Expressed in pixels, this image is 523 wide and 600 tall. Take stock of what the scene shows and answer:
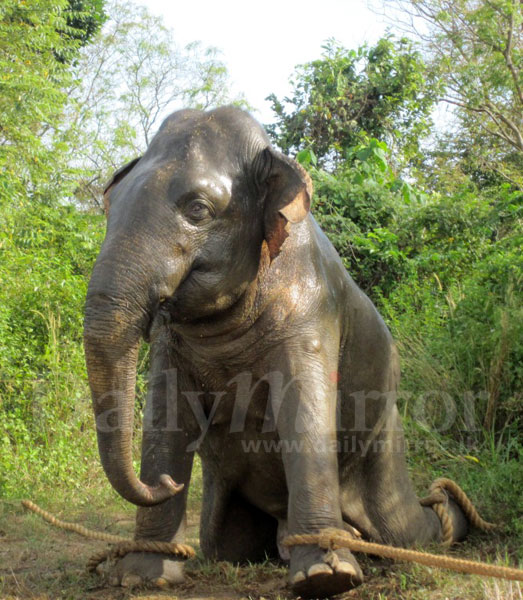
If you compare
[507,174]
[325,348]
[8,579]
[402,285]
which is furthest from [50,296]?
[507,174]

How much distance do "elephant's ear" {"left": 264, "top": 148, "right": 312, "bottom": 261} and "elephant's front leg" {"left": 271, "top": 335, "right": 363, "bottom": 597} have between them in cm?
49

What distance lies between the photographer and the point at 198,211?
10.8ft

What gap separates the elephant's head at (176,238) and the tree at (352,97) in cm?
1128

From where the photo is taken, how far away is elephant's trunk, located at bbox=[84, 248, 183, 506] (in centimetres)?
303

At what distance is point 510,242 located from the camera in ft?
27.1

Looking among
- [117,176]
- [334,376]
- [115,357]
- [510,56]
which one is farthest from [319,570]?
[510,56]

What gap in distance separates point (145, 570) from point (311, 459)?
3.19ft

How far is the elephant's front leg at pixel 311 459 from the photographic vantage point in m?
3.24

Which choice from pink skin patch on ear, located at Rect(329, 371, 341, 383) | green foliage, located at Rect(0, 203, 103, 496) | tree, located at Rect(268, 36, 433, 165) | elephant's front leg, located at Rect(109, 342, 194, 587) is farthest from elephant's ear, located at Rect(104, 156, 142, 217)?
tree, located at Rect(268, 36, 433, 165)

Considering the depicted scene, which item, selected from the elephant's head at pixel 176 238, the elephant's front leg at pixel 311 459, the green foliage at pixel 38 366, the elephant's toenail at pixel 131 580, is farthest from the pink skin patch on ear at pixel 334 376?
the green foliage at pixel 38 366

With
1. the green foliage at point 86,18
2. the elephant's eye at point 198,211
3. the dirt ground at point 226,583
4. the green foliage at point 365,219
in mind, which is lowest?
the dirt ground at point 226,583

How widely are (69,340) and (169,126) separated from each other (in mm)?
5005

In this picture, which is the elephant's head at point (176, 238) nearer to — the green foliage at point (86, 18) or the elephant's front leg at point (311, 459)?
the elephant's front leg at point (311, 459)

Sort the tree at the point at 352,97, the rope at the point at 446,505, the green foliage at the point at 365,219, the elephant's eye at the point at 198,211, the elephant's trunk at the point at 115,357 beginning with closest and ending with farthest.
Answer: the elephant's trunk at the point at 115,357 < the elephant's eye at the point at 198,211 < the rope at the point at 446,505 < the green foliage at the point at 365,219 < the tree at the point at 352,97
